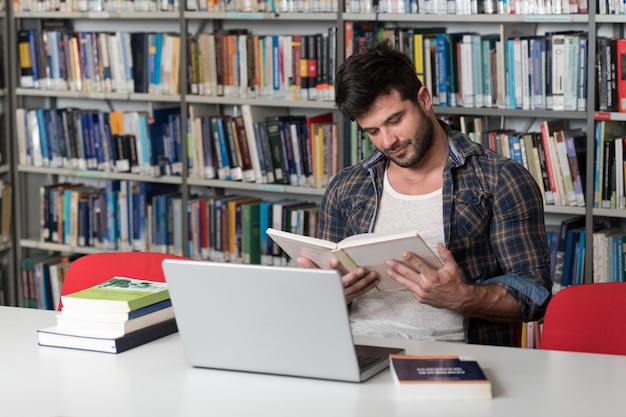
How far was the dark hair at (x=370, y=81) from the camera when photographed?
2330 millimetres

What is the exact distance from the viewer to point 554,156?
3383 millimetres

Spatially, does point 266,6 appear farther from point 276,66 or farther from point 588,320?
point 588,320

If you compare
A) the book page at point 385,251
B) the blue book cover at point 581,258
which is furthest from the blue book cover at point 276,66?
the book page at point 385,251

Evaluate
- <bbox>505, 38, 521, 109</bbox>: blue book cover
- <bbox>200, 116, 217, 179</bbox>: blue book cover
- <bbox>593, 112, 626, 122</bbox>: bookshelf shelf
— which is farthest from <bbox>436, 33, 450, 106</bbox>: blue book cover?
<bbox>200, 116, 217, 179</bbox>: blue book cover

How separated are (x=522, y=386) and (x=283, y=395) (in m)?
0.41

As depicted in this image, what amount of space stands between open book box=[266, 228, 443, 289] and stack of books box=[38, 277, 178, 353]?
0.31 m

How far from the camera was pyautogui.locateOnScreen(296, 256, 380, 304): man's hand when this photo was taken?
211 cm

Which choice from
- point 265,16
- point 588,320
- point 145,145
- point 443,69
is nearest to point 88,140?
point 145,145

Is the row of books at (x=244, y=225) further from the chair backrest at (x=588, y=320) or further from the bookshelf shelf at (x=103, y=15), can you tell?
the chair backrest at (x=588, y=320)

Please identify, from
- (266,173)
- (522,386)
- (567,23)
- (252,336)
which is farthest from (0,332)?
(567,23)

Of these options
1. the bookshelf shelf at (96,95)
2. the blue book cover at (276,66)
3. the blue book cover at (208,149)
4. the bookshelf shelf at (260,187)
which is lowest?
the bookshelf shelf at (260,187)

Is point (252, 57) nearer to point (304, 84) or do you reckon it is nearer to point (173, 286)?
point (304, 84)

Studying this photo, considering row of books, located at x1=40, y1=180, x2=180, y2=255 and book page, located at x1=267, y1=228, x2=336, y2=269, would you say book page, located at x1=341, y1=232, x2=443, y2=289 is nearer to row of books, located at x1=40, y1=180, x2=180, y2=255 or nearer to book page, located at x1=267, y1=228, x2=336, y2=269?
book page, located at x1=267, y1=228, x2=336, y2=269

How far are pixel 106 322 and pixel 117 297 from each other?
0.21 feet
